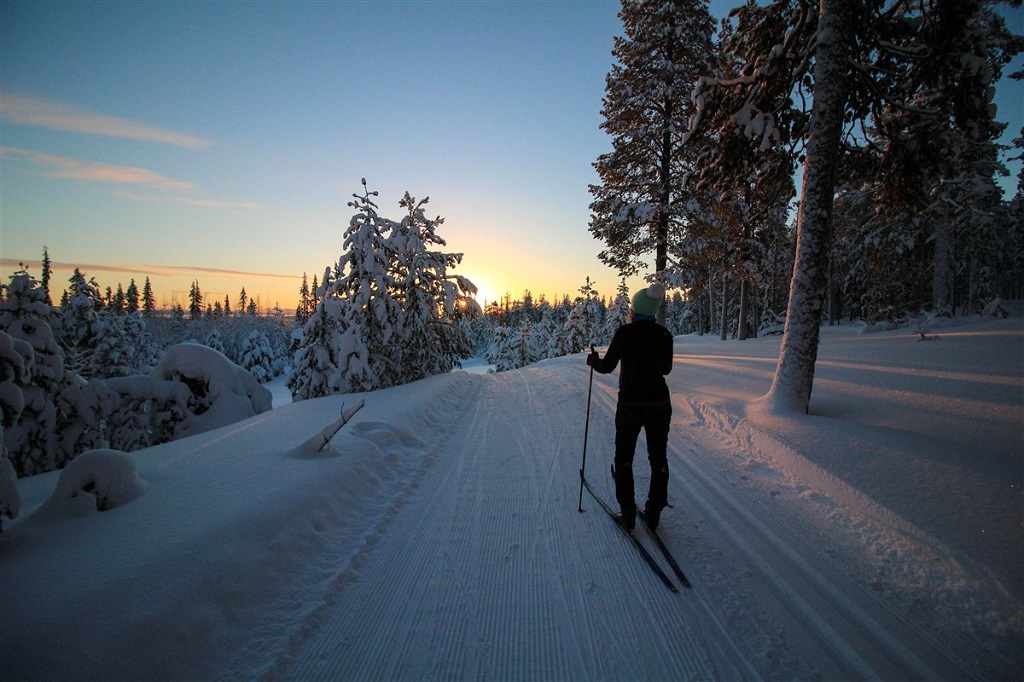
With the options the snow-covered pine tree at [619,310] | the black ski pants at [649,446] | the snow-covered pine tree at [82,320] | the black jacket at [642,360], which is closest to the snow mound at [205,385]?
the black ski pants at [649,446]

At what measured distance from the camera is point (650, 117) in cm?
1343

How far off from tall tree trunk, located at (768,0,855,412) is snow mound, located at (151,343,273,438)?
35.7 feet

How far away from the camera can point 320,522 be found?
3762 millimetres

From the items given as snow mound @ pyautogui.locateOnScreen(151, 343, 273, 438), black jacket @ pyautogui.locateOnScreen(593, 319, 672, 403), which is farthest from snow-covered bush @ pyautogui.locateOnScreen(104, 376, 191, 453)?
black jacket @ pyautogui.locateOnScreen(593, 319, 672, 403)

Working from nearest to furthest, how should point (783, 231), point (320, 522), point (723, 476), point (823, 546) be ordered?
1. point (823, 546)
2. point (320, 522)
3. point (723, 476)
4. point (783, 231)

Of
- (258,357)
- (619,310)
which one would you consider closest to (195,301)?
(258,357)

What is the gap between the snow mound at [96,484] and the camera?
10.9 ft

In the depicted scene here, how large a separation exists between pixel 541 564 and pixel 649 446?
1502mm

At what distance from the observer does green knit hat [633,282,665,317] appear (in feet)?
12.5

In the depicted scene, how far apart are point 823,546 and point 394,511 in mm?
4037

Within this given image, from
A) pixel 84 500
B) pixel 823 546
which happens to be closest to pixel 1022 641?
pixel 823 546

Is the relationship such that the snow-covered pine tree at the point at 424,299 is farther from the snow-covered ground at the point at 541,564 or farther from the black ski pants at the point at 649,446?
the black ski pants at the point at 649,446

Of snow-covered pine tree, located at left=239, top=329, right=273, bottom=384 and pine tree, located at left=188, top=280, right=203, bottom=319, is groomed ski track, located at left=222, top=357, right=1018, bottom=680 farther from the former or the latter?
pine tree, located at left=188, top=280, right=203, bottom=319

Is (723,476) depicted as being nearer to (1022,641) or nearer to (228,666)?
(1022,641)
